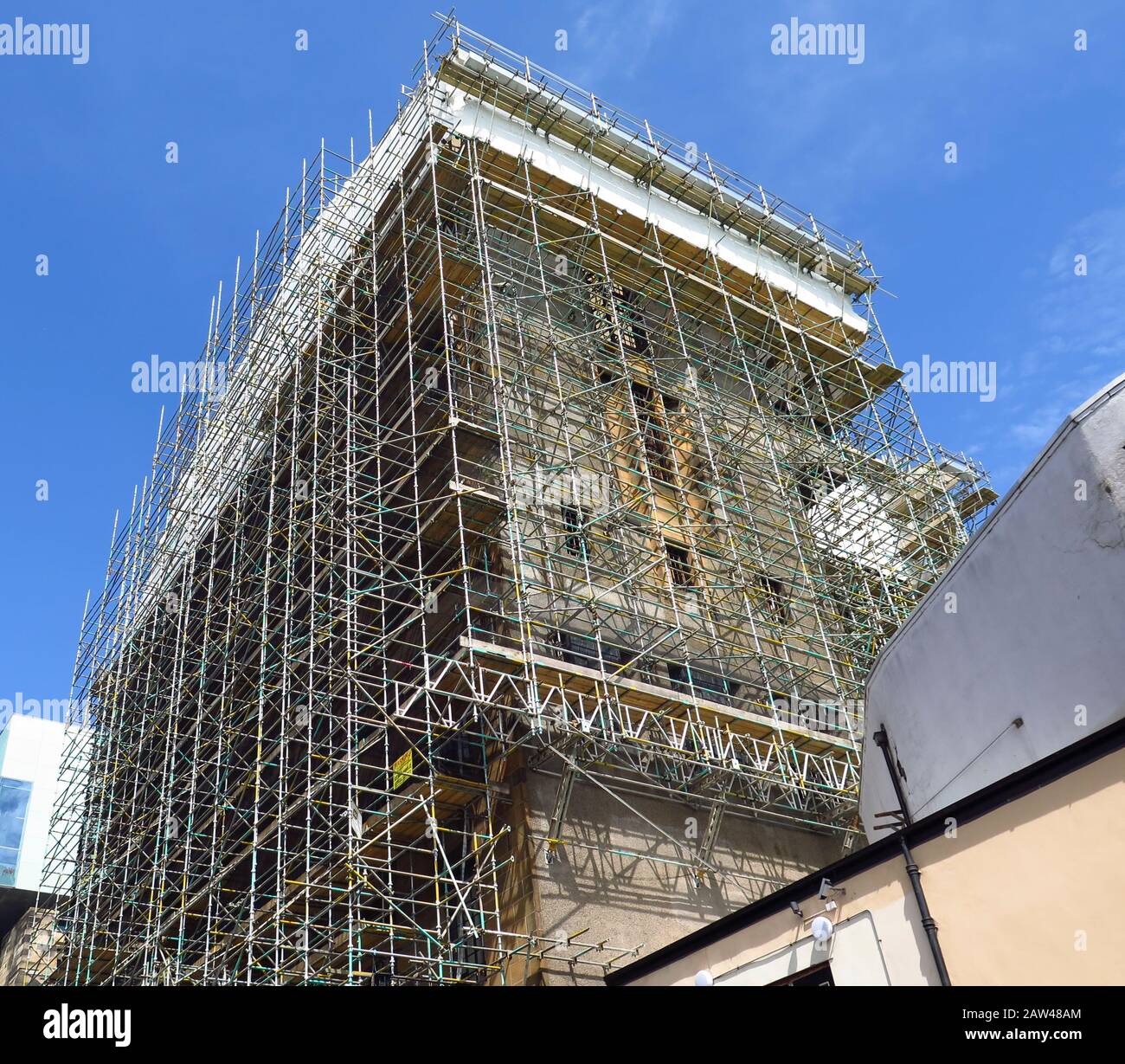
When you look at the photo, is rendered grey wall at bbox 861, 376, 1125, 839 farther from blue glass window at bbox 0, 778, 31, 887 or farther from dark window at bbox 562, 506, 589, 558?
blue glass window at bbox 0, 778, 31, 887

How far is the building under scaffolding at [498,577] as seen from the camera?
1716cm

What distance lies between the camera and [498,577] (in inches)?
707

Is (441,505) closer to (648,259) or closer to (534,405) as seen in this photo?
(534,405)

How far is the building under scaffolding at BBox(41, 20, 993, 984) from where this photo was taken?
675 inches

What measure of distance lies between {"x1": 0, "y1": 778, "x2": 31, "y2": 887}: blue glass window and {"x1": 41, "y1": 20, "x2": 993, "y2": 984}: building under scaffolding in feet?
39.6

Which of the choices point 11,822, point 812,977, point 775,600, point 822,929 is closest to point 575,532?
point 775,600

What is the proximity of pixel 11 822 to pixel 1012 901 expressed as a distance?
1635 inches

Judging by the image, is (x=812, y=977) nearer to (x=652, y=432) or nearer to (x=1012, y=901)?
(x=1012, y=901)

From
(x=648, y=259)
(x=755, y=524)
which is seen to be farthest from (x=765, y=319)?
(x=755, y=524)

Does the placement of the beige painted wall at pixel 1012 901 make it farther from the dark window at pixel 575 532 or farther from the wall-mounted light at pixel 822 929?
the dark window at pixel 575 532

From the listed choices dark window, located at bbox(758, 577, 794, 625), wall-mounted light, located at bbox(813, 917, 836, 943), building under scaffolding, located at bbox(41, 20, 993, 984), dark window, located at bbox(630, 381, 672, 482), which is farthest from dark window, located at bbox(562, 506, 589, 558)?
wall-mounted light, located at bbox(813, 917, 836, 943)

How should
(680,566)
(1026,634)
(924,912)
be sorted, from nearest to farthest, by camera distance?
1. (924,912)
2. (1026,634)
3. (680,566)

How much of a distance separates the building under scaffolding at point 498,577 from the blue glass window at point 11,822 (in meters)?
12.1

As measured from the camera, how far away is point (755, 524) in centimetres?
2345
